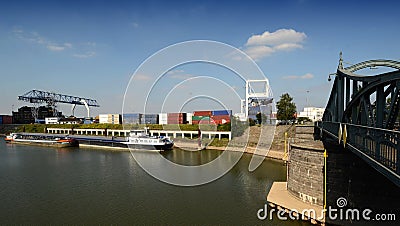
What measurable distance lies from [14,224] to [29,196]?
145 inches

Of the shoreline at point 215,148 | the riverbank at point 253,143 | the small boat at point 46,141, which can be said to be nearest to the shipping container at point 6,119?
the small boat at point 46,141

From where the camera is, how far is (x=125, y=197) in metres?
13.2

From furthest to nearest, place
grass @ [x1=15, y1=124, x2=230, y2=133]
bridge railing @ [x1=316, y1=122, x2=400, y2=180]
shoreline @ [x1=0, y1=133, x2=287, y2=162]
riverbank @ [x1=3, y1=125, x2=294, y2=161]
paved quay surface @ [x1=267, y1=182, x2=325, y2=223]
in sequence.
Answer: grass @ [x1=15, y1=124, x2=230, y2=133] < riverbank @ [x1=3, y1=125, x2=294, y2=161] < shoreline @ [x1=0, y1=133, x2=287, y2=162] < paved quay surface @ [x1=267, y1=182, x2=325, y2=223] < bridge railing @ [x1=316, y1=122, x2=400, y2=180]

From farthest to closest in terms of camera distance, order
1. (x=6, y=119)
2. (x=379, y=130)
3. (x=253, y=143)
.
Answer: (x=6, y=119) → (x=253, y=143) → (x=379, y=130)

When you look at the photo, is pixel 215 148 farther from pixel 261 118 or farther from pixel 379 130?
pixel 379 130

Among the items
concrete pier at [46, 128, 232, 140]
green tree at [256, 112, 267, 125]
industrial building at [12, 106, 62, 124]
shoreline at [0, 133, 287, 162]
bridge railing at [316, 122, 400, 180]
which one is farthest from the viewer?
industrial building at [12, 106, 62, 124]

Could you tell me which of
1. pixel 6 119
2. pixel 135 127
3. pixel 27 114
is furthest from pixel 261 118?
pixel 27 114

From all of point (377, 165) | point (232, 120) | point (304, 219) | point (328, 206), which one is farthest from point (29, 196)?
point (232, 120)

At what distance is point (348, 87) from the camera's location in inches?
374

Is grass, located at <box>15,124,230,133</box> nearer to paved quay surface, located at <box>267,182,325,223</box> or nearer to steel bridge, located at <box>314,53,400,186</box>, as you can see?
paved quay surface, located at <box>267,182,325,223</box>

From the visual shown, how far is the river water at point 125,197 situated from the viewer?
416 inches

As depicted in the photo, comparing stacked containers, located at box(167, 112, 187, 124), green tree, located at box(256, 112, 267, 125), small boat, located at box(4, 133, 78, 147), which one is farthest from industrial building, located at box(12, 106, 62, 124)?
green tree, located at box(256, 112, 267, 125)

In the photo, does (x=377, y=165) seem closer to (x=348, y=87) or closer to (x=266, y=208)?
(x=348, y=87)

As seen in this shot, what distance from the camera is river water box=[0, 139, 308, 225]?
34.7ft
